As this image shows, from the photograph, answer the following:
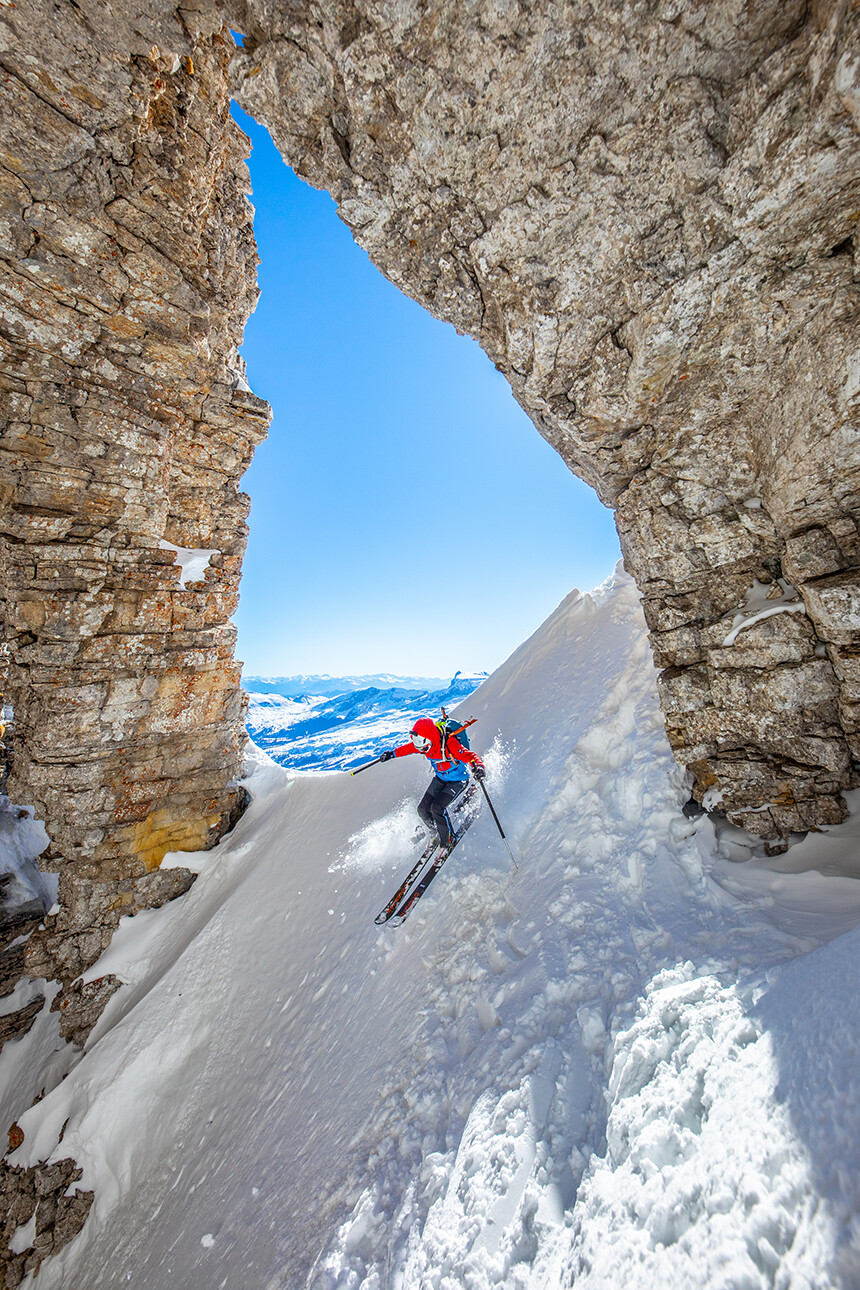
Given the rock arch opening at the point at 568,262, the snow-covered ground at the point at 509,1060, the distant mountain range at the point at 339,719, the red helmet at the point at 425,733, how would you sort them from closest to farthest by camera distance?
1. the snow-covered ground at the point at 509,1060
2. the rock arch opening at the point at 568,262
3. the red helmet at the point at 425,733
4. the distant mountain range at the point at 339,719

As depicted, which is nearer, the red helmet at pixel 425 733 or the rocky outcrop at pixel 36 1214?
the rocky outcrop at pixel 36 1214

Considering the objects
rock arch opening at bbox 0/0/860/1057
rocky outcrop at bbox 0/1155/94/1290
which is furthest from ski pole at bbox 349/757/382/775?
rocky outcrop at bbox 0/1155/94/1290

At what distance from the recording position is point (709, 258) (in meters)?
3.79

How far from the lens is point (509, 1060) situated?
4.16 m

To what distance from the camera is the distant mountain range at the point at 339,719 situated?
4672 cm

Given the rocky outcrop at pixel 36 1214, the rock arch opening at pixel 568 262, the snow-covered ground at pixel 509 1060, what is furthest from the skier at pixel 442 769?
the rocky outcrop at pixel 36 1214

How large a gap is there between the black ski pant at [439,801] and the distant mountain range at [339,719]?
113 feet

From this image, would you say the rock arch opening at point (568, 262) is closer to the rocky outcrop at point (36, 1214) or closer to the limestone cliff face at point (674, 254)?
the limestone cliff face at point (674, 254)

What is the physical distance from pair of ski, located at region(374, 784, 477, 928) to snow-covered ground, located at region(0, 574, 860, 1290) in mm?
225

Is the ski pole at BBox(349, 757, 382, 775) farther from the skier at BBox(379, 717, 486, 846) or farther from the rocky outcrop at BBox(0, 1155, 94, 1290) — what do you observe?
the rocky outcrop at BBox(0, 1155, 94, 1290)

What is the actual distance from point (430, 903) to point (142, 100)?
1398 centimetres

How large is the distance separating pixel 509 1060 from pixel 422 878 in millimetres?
3725

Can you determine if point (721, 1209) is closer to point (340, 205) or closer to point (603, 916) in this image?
point (603, 916)

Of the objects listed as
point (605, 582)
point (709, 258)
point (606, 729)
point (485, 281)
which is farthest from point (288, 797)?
point (709, 258)
